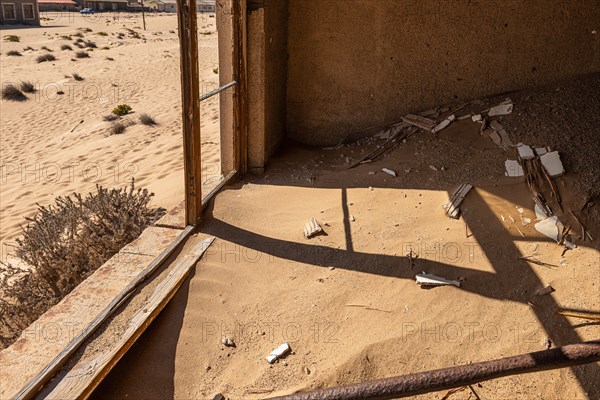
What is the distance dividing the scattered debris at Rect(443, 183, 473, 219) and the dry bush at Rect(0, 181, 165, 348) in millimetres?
2968

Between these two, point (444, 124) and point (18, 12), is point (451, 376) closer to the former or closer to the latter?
point (444, 124)

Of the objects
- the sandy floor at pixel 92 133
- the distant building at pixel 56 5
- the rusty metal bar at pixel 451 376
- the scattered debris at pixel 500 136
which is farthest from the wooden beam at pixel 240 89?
the distant building at pixel 56 5

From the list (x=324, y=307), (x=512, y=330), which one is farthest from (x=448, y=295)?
(x=324, y=307)

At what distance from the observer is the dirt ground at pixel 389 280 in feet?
10.9

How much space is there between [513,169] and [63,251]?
422cm

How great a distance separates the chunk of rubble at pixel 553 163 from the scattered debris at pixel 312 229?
2.10 meters

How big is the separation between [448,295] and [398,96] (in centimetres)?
323

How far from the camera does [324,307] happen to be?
3850 mm

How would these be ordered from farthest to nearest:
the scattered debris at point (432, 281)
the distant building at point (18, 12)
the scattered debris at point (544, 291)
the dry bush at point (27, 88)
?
the distant building at point (18, 12) < the dry bush at point (27, 88) < the scattered debris at point (432, 281) < the scattered debris at point (544, 291)

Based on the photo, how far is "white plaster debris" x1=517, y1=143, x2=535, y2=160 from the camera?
500 centimetres

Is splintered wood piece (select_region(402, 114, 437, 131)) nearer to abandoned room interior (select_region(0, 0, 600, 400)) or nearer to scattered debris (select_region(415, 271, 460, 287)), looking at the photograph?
abandoned room interior (select_region(0, 0, 600, 400))

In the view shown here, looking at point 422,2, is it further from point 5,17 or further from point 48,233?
point 5,17

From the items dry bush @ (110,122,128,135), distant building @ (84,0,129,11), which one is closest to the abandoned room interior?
dry bush @ (110,122,128,135)

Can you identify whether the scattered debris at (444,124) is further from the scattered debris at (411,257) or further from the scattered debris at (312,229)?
the scattered debris at (411,257)
